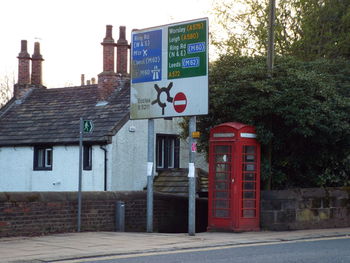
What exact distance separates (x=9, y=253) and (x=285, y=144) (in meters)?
9.54

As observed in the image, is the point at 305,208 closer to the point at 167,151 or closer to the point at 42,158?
the point at 167,151

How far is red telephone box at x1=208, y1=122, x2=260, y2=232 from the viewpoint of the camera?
1777 cm

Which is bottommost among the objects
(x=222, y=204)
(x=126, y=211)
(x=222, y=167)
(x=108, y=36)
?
(x=126, y=211)

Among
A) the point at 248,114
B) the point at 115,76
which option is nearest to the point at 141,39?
the point at 248,114

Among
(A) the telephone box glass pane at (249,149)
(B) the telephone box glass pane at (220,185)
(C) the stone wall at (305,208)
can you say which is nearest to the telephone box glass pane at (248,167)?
(A) the telephone box glass pane at (249,149)

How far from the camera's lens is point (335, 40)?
3275 centimetres

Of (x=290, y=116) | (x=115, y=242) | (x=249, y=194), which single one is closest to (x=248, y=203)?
(x=249, y=194)

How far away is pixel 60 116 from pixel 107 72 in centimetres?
327

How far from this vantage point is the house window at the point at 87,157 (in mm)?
Answer: 29891

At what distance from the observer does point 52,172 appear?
31.0 metres

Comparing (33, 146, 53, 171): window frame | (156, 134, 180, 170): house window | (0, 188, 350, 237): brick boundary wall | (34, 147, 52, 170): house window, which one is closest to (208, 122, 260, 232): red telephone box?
(0, 188, 350, 237): brick boundary wall

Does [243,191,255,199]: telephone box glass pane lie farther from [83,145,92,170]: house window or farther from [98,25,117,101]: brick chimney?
[98,25,117,101]: brick chimney

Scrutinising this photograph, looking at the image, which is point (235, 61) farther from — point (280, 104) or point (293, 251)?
point (293, 251)

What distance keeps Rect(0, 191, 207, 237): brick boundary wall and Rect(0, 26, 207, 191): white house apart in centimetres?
721
